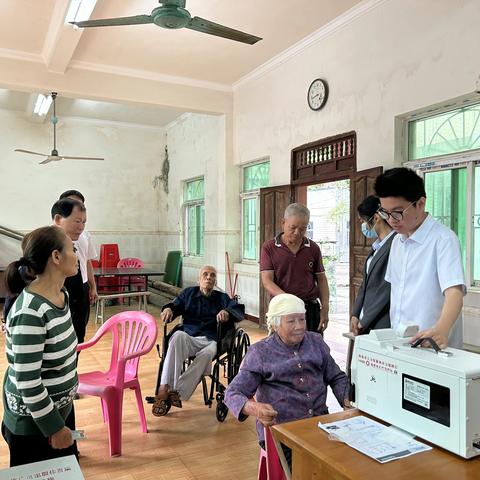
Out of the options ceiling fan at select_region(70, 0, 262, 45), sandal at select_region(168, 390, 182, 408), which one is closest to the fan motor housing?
ceiling fan at select_region(70, 0, 262, 45)

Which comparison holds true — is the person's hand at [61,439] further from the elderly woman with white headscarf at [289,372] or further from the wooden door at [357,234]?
the wooden door at [357,234]

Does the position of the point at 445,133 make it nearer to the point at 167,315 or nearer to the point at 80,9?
the point at 167,315

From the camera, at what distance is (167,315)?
3.48 meters

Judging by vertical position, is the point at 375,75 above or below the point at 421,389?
above

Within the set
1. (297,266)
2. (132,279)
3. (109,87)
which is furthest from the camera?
(132,279)

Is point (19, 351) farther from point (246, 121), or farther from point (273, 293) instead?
point (246, 121)

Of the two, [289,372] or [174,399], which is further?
[174,399]

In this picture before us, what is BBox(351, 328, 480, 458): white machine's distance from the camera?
1219 mm

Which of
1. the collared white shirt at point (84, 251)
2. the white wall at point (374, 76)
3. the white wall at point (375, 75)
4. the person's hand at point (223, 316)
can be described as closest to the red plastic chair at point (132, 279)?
the white wall at point (374, 76)

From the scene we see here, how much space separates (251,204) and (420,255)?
5592 millimetres

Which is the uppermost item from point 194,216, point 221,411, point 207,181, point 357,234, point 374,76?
point 374,76

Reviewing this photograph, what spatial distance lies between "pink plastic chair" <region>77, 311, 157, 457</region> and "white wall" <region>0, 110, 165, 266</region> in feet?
22.7

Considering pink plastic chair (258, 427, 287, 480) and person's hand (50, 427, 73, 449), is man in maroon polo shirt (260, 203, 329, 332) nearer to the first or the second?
pink plastic chair (258, 427, 287, 480)

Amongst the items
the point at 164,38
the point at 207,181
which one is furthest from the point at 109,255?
the point at 164,38
